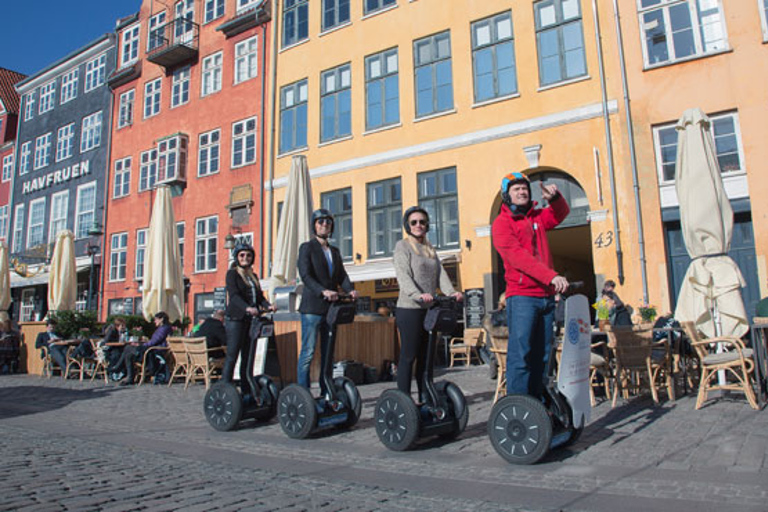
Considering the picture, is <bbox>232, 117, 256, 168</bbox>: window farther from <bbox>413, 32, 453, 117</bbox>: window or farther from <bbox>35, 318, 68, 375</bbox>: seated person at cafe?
<bbox>35, 318, 68, 375</bbox>: seated person at cafe

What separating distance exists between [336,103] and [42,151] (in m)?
19.5

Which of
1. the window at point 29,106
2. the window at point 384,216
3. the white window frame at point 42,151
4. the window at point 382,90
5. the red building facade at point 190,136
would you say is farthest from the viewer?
the window at point 29,106

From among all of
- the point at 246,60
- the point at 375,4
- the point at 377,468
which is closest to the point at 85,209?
the point at 246,60

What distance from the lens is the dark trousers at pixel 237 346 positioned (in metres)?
5.69

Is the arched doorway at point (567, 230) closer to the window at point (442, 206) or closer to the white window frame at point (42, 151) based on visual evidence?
the window at point (442, 206)

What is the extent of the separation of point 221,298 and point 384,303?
6.27 m

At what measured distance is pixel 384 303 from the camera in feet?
56.9

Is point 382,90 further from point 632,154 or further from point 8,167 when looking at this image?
point 8,167

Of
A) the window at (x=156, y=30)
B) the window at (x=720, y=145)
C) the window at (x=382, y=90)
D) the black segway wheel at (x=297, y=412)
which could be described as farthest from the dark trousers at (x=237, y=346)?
the window at (x=156, y=30)

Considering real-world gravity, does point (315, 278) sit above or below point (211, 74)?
below

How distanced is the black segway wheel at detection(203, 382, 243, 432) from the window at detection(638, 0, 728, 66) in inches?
485

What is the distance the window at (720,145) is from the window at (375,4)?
9003 mm

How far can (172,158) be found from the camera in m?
22.9

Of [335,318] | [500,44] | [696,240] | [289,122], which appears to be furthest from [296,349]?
[289,122]
